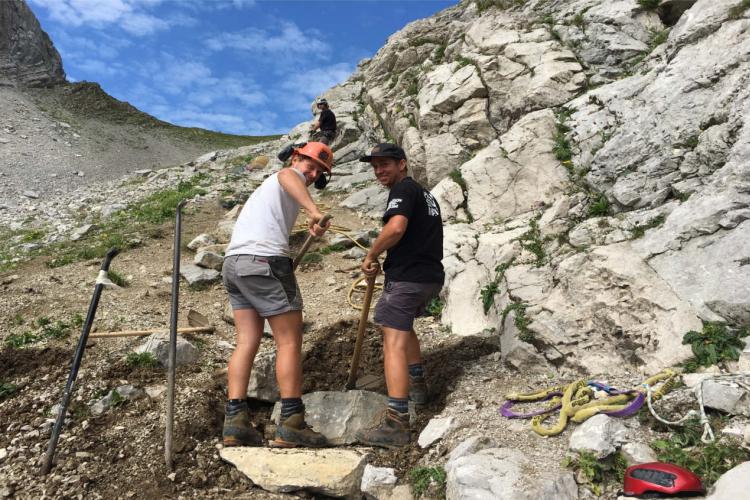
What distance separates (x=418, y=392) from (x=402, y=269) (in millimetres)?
1320

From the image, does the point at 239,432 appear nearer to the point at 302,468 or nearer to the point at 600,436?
the point at 302,468

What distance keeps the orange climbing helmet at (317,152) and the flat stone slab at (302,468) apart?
2.63 metres

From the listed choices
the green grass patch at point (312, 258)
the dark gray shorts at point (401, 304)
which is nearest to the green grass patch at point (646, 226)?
the dark gray shorts at point (401, 304)

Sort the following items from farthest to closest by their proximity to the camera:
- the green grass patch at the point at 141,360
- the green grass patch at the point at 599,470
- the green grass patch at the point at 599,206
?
the green grass patch at the point at 599,206
the green grass patch at the point at 141,360
the green grass patch at the point at 599,470

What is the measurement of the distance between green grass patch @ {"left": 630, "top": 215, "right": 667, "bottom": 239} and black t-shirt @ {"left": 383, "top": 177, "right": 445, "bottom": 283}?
7.85ft

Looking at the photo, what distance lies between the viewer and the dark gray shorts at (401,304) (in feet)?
15.5

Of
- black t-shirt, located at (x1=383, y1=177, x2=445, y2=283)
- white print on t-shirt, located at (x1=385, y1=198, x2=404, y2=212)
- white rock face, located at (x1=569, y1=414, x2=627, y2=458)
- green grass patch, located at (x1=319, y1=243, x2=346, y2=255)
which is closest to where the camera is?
white rock face, located at (x1=569, y1=414, x2=627, y2=458)

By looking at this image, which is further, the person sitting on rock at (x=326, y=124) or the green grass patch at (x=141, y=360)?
the person sitting on rock at (x=326, y=124)

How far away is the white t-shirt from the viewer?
177 inches

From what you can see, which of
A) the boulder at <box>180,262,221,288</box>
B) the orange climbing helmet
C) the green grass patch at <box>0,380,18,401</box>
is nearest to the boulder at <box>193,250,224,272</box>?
the boulder at <box>180,262,221,288</box>

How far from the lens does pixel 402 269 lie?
16.0 feet

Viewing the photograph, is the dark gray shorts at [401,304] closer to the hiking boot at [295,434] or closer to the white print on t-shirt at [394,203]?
the white print on t-shirt at [394,203]

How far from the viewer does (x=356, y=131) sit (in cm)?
1998

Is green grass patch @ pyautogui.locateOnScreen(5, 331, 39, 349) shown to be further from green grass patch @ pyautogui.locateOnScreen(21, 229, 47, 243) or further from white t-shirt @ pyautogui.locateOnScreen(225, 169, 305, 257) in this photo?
green grass patch @ pyautogui.locateOnScreen(21, 229, 47, 243)
